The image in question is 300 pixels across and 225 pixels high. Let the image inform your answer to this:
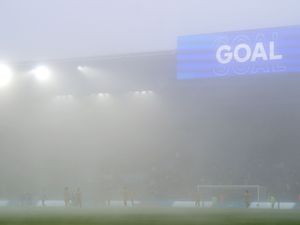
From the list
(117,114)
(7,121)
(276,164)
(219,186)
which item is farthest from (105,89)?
(276,164)

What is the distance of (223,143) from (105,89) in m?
7.91

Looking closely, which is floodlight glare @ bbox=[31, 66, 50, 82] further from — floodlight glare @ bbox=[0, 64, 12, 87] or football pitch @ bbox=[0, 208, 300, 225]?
football pitch @ bbox=[0, 208, 300, 225]

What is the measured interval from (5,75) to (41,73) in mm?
2354

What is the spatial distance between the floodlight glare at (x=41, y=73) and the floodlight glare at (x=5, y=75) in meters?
1.46

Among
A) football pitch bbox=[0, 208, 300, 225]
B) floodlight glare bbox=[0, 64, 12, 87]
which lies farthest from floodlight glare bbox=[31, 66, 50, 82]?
football pitch bbox=[0, 208, 300, 225]

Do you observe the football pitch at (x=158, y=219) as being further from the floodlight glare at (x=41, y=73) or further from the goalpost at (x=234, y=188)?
the floodlight glare at (x=41, y=73)

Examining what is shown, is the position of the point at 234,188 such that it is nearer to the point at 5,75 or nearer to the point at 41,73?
the point at 41,73

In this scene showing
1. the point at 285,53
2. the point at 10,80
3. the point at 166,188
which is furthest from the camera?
the point at 10,80

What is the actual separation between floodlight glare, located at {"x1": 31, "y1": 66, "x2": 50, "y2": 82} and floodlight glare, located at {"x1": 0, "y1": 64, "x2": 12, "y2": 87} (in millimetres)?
1462

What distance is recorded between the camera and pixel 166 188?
89.5ft

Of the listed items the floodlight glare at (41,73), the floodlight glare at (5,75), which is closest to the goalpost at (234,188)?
the floodlight glare at (41,73)

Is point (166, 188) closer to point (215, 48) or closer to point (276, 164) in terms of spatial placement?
point (276, 164)

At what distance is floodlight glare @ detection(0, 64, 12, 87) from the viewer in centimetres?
2838

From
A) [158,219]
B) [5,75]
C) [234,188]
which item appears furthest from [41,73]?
[158,219]
